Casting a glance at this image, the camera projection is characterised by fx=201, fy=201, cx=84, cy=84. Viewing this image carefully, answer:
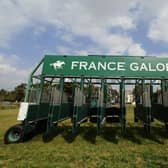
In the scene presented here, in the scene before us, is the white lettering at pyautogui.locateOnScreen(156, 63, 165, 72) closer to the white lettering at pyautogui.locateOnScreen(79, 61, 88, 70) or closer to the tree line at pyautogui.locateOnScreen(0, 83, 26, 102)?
the white lettering at pyautogui.locateOnScreen(79, 61, 88, 70)

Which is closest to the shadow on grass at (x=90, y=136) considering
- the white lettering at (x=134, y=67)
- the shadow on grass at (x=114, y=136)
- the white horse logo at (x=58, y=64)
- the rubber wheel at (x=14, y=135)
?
the shadow on grass at (x=114, y=136)

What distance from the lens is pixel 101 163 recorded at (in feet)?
17.1

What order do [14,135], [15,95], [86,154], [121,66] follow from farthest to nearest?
[15,95], [121,66], [14,135], [86,154]

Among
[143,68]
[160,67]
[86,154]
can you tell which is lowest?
[86,154]

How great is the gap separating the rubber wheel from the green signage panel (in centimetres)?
313

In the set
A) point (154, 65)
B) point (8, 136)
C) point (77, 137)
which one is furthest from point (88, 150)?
point (154, 65)

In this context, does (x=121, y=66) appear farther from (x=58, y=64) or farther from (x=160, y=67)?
(x=58, y=64)

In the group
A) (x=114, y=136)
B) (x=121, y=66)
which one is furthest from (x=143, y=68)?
(x=114, y=136)

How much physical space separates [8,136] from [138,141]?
5170 millimetres

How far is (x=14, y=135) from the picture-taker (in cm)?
794

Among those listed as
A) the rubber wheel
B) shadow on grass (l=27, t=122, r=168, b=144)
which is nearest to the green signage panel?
shadow on grass (l=27, t=122, r=168, b=144)

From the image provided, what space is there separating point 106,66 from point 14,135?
17.1ft

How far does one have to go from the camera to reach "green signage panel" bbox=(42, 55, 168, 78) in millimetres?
9716

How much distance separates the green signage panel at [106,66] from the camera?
972cm
